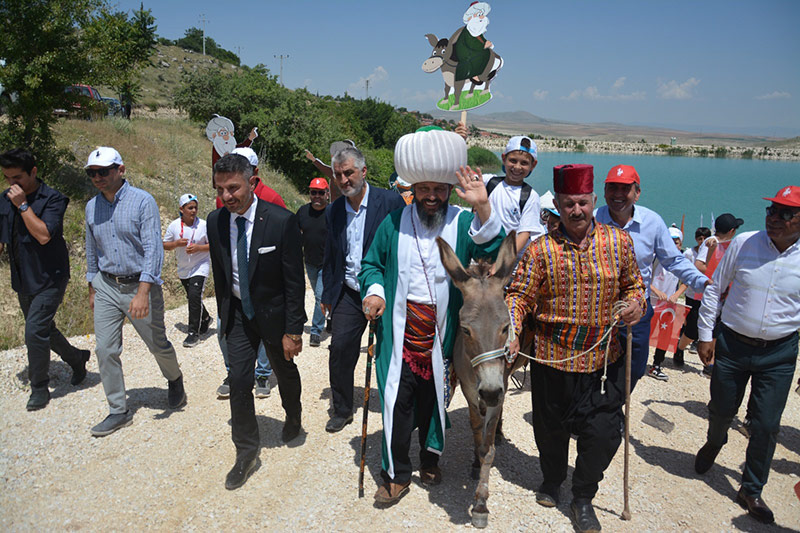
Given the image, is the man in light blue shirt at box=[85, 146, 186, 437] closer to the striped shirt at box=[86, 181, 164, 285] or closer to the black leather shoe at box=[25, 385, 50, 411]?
the striped shirt at box=[86, 181, 164, 285]

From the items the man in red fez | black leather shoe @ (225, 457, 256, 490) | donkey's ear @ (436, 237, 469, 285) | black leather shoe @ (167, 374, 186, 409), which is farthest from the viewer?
black leather shoe @ (167, 374, 186, 409)

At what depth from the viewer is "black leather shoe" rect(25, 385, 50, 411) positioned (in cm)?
547

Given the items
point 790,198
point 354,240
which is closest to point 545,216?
point 354,240

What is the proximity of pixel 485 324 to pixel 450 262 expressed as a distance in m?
0.47

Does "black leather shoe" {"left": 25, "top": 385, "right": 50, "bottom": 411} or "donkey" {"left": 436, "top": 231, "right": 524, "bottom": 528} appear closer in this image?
"donkey" {"left": 436, "top": 231, "right": 524, "bottom": 528}

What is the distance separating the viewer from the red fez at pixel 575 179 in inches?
134

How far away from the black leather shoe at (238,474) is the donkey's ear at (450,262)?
2528 millimetres

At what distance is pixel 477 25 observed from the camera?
5324 millimetres

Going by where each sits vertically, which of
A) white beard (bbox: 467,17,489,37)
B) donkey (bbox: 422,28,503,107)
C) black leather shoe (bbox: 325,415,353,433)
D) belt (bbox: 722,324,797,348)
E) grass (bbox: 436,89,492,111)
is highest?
white beard (bbox: 467,17,489,37)

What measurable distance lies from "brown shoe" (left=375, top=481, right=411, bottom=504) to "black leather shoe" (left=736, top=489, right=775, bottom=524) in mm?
2884

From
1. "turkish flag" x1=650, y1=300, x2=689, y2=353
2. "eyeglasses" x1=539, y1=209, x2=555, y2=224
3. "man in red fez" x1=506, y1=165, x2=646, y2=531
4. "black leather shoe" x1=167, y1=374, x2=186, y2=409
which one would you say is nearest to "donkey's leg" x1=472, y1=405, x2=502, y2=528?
"man in red fez" x1=506, y1=165, x2=646, y2=531

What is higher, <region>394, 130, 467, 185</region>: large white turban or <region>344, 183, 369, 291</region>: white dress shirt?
<region>394, 130, 467, 185</region>: large white turban

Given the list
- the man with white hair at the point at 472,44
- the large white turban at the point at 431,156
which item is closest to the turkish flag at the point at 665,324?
the man with white hair at the point at 472,44

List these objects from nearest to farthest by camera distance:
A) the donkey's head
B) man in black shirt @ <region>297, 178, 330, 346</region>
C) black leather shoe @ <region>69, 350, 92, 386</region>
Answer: the donkey's head, black leather shoe @ <region>69, 350, 92, 386</region>, man in black shirt @ <region>297, 178, 330, 346</region>
